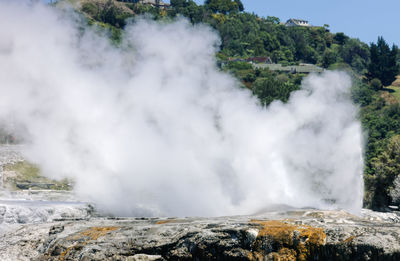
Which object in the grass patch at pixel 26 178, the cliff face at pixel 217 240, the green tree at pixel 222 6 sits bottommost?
the cliff face at pixel 217 240

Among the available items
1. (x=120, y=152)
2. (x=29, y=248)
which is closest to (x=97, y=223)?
(x=29, y=248)

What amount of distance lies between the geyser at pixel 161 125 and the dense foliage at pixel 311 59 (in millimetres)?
8569

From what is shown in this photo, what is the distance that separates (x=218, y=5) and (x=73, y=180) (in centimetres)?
15805

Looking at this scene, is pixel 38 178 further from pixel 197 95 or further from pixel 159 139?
pixel 197 95

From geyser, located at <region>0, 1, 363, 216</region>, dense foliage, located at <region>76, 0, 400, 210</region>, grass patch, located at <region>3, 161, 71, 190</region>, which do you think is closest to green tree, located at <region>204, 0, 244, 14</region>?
dense foliage, located at <region>76, 0, 400, 210</region>

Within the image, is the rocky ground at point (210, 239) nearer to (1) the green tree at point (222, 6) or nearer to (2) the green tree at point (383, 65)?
(2) the green tree at point (383, 65)

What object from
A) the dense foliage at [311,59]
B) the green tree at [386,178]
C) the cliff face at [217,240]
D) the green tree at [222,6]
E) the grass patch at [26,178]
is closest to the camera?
the cliff face at [217,240]

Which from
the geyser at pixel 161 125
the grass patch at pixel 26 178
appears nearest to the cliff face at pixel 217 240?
the geyser at pixel 161 125

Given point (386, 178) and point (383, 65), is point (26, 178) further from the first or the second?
point (383, 65)

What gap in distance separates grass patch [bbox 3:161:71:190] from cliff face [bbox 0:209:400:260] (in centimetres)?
1214

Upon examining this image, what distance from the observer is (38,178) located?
102ft

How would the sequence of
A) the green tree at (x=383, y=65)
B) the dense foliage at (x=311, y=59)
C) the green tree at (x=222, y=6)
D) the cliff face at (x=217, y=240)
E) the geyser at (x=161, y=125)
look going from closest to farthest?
the cliff face at (x=217, y=240) < the geyser at (x=161, y=125) < the dense foliage at (x=311, y=59) < the green tree at (x=383, y=65) < the green tree at (x=222, y=6)

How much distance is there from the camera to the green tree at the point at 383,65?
117 meters

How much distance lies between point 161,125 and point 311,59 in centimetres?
13073
